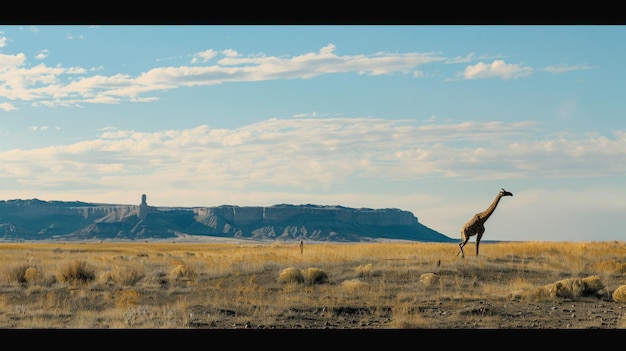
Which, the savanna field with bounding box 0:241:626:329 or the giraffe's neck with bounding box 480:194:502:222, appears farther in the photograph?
the giraffe's neck with bounding box 480:194:502:222

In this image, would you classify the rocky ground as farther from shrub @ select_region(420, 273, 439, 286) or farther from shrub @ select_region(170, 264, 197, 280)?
shrub @ select_region(170, 264, 197, 280)

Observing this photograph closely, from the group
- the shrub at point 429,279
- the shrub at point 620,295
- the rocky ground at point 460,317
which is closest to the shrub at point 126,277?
the rocky ground at point 460,317

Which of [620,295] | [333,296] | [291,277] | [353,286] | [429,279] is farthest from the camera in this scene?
[291,277]

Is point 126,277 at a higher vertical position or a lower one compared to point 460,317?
higher

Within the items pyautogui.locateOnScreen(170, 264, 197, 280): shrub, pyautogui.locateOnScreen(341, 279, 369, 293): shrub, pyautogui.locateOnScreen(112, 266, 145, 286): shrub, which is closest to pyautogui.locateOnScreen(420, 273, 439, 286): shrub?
pyautogui.locateOnScreen(341, 279, 369, 293): shrub

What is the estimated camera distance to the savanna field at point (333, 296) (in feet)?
53.4

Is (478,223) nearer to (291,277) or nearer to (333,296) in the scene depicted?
(291,277)

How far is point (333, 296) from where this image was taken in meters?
19.7

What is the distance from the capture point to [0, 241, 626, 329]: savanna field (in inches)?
641

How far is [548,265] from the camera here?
26.6 m

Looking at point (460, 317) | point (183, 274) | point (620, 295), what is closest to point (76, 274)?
point (183, 274)

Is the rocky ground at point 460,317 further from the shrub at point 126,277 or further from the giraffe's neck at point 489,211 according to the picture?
the giraffe's neck at point 489,211
